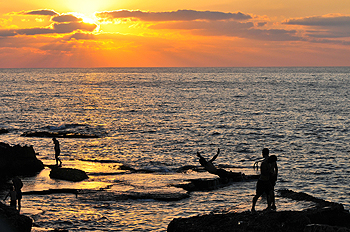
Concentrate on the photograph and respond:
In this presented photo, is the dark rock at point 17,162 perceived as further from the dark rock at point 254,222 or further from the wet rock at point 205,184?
the dark rock at point 254,222

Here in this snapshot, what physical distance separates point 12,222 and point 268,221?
336 inches

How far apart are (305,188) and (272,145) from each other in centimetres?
1455

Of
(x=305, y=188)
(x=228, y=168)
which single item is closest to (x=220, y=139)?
(x=228, y=168)

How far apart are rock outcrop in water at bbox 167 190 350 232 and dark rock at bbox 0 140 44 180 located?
534 inches

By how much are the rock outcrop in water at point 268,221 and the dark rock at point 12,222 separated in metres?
4.97

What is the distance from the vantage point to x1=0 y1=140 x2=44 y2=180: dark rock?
23344 millimetres

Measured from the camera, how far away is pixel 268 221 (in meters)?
12.4

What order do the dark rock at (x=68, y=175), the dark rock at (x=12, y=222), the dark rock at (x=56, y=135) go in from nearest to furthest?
the dark rock at (x=12, y=222) < the dark rock at (x=68, y=175) < the dark rock at (x=56, y=135)

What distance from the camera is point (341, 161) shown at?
29.7 m

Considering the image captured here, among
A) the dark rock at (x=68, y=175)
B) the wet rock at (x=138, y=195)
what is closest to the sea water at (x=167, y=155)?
the wet rock at (x=138, y=195)

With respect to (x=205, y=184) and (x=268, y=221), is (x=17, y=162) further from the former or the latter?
(x=268, y=221)

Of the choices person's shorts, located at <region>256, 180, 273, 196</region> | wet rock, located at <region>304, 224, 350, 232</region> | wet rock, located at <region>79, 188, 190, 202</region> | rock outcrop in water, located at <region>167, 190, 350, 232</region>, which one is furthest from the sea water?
wet rock, located at <region>304, 224, 350, 232</region>

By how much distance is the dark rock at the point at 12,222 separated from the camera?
41.7 feet

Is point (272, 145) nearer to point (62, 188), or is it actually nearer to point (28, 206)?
point (62, 188)
